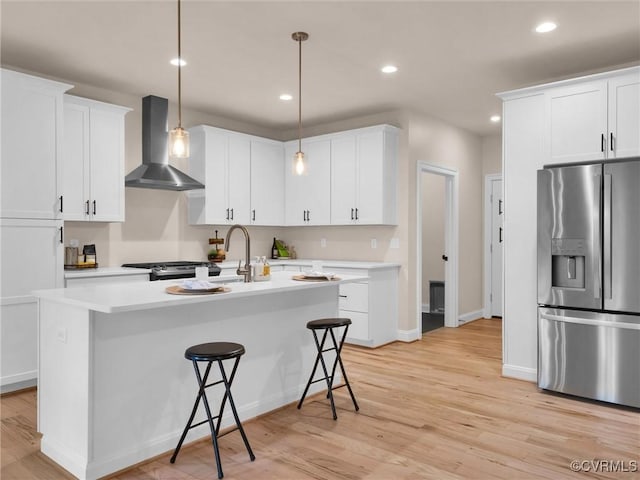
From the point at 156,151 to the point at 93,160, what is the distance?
1.90ft

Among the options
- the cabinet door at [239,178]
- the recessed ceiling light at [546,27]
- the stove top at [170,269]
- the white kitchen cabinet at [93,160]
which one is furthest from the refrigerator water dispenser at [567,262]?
the white kitchen cabinet at [93,160]

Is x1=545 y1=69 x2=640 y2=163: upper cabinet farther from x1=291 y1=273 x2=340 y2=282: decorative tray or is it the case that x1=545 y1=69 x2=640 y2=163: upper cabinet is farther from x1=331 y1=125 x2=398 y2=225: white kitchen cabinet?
x1=291 y1=273 x2=340 y2=282: decorative tray

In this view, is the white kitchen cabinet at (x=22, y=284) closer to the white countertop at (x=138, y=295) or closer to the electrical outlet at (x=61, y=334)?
the white countertop at (x=138, y=295)

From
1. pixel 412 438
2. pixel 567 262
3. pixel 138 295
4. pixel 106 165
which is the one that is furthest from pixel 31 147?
pixel 567 262

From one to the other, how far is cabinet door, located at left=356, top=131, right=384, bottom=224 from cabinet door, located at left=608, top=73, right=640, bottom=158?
2.29m

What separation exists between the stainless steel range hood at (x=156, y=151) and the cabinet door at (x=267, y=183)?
4.00 feet

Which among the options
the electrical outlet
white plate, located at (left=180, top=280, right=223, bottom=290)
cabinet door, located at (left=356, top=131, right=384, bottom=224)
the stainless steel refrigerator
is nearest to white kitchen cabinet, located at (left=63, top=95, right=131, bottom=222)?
the electrical outlet

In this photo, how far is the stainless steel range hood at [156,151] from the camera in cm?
442

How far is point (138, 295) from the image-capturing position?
2.53m

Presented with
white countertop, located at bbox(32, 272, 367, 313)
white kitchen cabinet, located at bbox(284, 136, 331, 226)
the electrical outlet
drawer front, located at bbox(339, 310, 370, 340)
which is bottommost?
drawer front, located at bbox(339, 310, 370, 340)

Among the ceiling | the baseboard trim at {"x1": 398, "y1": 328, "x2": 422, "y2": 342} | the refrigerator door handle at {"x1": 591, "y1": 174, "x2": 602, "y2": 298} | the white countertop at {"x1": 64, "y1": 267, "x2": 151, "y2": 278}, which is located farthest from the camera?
the baseboard trim at {"x1": 398, "y1": 328, "x2": 422, "y2": 342}

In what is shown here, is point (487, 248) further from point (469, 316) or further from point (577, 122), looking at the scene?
point (577, 122)

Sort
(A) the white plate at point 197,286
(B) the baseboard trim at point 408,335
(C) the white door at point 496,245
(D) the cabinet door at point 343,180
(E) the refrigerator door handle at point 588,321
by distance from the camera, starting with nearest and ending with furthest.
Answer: (A) the white plate at point 197,286 → (E) the refrigerator door handle at point 588,321 → (B) the baseboard trim at point 408,335 → (D) the cabinet door at point 343,180 → (C) the white door at point 496,245

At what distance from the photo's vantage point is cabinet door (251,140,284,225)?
231 inches
